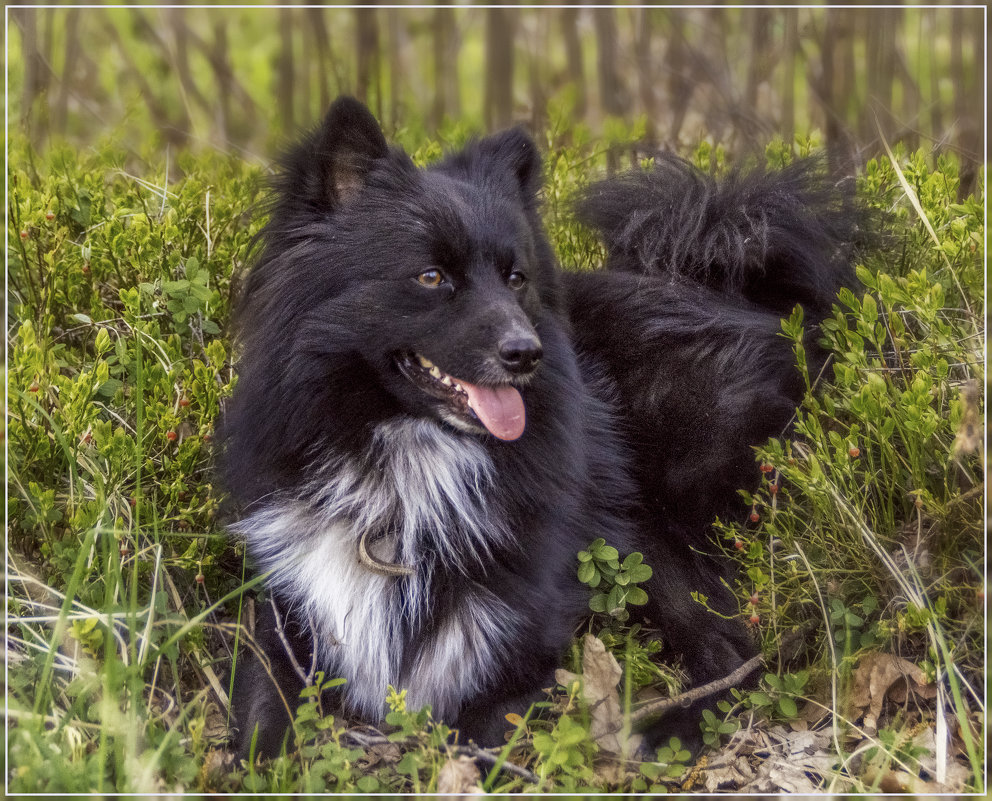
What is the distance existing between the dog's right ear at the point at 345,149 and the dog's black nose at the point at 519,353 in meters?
0.76

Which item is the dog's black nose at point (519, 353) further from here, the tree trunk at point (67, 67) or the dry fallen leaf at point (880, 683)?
the tree trunk at point (67, 67)

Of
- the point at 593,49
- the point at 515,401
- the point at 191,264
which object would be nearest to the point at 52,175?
the point at 191,264

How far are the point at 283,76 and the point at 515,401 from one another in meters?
3.83

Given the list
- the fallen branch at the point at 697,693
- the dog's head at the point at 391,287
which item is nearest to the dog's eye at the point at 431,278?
the dog's head at the point at 391,287

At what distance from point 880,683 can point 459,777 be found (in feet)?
4.61

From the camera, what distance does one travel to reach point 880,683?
9.86 ft

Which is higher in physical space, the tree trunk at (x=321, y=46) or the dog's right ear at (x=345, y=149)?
the tree trunk at (x=321, y=46)

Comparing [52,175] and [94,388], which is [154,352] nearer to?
[94,388]

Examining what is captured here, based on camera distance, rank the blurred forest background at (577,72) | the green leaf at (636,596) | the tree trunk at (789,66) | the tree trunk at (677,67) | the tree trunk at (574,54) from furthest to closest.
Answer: the tree trunk at (574,54) < the tree trunk at (677,67) < the tree trunk at (789,66) < the blurred forest background at (577,72) < the green leaf at (636,596)

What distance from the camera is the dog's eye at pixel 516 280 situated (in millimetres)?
3023

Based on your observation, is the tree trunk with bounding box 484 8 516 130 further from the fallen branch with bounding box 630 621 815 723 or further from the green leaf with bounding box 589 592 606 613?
the fallen branch with bounding box 630 621 815 723

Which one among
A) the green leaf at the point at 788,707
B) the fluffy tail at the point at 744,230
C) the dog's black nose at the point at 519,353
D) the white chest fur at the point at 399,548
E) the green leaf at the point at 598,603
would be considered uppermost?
the fluffy tail at the point at 744,230

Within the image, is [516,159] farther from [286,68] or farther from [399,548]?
[286,68]

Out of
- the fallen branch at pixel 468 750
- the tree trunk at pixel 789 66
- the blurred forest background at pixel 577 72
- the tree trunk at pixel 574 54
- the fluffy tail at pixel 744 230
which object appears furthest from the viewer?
the tree trunk at pixel 574 54
